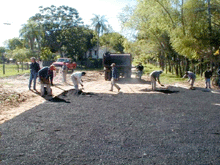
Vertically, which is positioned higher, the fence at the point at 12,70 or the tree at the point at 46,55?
the tree at the point at 46,55

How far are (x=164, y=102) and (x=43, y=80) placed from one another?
5.48 meters

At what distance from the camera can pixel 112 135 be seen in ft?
19.6

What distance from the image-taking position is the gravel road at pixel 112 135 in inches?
183

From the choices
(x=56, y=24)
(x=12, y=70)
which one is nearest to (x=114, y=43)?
(x=56, y=24)

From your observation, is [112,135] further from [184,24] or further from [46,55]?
[46,55]

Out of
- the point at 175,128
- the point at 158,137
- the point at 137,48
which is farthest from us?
the point at 137,48

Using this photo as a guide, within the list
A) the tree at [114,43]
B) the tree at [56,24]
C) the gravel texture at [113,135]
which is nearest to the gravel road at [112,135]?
the gravel texture at [113,135]

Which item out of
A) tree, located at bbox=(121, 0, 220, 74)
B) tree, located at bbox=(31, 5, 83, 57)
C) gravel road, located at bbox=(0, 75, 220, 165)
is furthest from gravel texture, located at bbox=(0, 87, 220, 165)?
tree, located at bbox=(31, 5, 83, 57)

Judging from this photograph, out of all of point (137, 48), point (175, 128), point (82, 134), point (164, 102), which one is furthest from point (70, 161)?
point (137, 48)

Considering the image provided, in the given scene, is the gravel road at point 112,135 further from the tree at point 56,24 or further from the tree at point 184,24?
the tree at point 56,24

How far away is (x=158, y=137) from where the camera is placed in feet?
19.2

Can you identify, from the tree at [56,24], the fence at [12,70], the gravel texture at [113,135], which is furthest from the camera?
the tree at [56,24]

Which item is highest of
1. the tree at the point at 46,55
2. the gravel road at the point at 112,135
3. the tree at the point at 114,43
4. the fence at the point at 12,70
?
the tree at the point at 114,43

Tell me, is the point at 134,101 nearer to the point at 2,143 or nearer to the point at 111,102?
the point at 111,102
